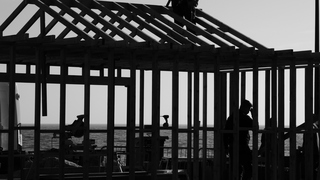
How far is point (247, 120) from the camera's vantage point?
17578mm

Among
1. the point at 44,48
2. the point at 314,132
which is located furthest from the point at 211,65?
the point at 44,48

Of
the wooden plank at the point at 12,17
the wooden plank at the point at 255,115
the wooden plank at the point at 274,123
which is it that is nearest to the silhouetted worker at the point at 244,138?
the wooden plank at the point at 255,115

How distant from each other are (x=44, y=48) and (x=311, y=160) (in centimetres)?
635

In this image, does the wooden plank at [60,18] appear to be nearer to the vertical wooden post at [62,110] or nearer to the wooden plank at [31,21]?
the wooden plank at [31,21]

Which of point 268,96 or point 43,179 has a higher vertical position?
point 268,96

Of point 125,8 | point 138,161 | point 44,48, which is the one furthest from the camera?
point 138,161

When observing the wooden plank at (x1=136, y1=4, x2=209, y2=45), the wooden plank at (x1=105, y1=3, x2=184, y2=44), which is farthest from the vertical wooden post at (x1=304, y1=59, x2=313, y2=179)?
the wooden plank at (x1=105, y1=3, x2=184, y2=44)

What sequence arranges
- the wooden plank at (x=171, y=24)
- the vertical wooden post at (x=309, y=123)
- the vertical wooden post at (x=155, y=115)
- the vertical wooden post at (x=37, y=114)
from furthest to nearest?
1. the vertical wooden post at (x=309, y=123)
2. the wooden plank at (x=171, y=24)
3. the vertical wooden post at (x=155, y=115)
4. the vertical wooden post at (x=37, y=114)

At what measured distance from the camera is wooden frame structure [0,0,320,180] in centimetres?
1523

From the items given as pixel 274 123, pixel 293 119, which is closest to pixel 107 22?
pixel 274 123

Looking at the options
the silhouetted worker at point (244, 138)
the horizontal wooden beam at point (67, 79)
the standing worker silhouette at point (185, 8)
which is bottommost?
the silhouetted worker at point (244, 138)

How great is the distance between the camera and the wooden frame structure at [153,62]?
15.2 m

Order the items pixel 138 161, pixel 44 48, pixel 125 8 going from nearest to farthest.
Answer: pixel 44 48 < pixel 125 8 < pixel 138 161

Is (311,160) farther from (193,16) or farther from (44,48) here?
(44,48)
